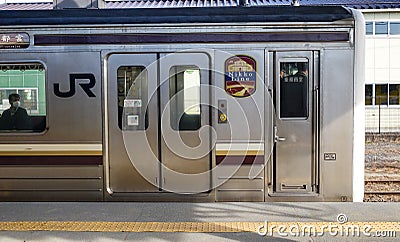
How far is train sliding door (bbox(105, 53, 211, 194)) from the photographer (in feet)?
19.4

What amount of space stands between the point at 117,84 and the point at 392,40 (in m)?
18.2

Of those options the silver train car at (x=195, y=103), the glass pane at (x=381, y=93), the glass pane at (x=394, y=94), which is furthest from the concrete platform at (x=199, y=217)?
the glass pane at (x=394, y=94)

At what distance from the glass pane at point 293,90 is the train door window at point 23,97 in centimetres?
312

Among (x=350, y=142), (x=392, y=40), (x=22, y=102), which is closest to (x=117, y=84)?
(x=22, y=102)

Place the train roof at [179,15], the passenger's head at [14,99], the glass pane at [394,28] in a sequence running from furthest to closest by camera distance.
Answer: the glass pane at [394,28]
the passenger's head at [14,99]
the train roof at [179,15]

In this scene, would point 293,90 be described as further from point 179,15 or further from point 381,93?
point 381,93

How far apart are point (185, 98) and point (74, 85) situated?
57.1 inches

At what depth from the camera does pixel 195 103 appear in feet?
19.5

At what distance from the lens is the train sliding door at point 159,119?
592 cm

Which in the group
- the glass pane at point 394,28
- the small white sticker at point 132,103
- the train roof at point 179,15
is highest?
the glass pane at point 394,28

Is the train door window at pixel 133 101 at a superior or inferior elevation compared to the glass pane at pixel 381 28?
inferior

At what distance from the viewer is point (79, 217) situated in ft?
17.5

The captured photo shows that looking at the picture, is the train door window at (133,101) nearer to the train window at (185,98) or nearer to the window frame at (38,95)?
the train window at (185,98)

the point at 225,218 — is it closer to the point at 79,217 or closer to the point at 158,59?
the point at 79,217
